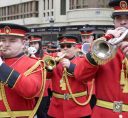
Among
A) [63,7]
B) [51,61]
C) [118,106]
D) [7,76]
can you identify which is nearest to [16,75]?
[7,76]

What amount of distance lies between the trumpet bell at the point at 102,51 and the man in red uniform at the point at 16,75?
31.4 inches

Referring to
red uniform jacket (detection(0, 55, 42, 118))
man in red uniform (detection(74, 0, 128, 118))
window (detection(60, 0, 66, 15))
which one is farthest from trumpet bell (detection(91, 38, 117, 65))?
window (detection(60, 0, 66, 15))

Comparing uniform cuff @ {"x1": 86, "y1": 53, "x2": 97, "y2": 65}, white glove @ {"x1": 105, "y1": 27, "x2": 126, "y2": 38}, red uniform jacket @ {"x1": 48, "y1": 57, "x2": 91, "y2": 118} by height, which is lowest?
red uniform jacket @ {"x1": 48, "y1": 57, "x2": 91, "y2": 118}

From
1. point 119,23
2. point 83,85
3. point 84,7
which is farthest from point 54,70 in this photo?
point 84,7

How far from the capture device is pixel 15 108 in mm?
4969

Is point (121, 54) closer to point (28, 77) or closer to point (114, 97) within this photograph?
point (114, 97)

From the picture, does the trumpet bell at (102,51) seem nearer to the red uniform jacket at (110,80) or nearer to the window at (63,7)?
the red uniform jacket at (110,80)

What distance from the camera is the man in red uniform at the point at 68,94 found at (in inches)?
293

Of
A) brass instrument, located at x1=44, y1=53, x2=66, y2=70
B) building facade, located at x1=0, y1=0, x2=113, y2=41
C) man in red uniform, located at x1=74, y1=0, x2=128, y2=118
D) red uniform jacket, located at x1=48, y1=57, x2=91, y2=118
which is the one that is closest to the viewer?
man in red uniform, located at x1=74, y1=0, x2=128, y2=118

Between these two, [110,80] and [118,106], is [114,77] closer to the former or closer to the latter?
[110,80]

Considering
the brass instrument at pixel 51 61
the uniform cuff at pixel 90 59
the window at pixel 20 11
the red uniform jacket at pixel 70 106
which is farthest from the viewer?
the window at pixel 20 11

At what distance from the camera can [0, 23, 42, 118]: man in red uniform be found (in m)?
4.67

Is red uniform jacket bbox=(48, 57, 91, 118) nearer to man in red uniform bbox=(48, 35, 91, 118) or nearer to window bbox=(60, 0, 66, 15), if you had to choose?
man in red uniform bbox=(48, 35, 91, 118)

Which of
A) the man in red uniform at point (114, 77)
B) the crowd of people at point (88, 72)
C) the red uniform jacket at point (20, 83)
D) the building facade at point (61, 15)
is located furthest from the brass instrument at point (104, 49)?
the building facade at point (61, 15)
